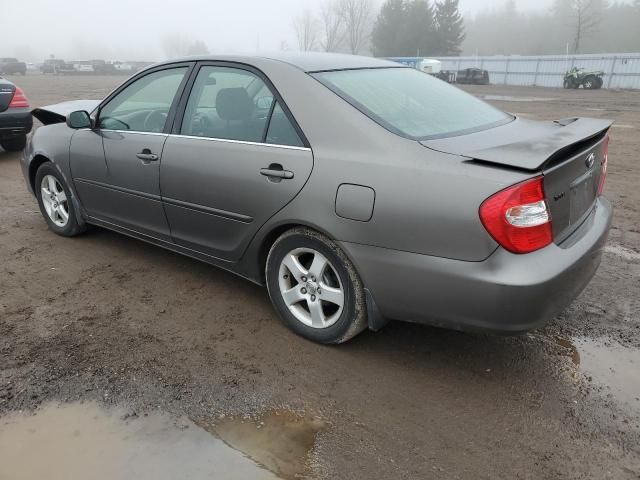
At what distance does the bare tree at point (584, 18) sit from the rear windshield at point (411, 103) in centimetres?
6107

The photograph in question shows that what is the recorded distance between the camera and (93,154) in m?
4.17

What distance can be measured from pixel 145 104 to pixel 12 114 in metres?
5.29

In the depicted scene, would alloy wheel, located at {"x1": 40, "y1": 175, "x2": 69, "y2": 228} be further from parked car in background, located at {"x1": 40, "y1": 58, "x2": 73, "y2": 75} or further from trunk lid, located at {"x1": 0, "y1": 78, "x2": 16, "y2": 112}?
parked car in background, located at {"x1": 40, "y1": 58, "x2": 73, "y2": 75}

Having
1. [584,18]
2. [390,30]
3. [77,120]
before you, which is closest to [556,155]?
[77,120]

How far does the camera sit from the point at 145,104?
3.96m

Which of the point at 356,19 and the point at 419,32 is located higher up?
the point at 356,19

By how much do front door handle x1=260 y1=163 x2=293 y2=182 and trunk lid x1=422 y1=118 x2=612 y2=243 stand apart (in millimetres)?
765

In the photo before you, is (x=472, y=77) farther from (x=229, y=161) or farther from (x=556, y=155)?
(x=556, y=155)

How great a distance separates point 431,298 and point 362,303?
1.42 ft

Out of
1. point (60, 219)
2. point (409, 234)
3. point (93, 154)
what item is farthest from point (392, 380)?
point (60, 219)

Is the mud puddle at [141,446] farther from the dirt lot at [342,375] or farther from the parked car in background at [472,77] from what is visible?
the parked car in background at [472,77]

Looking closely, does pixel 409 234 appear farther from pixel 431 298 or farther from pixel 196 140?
pixel 196 140

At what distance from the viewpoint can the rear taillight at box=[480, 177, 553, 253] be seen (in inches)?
91.9

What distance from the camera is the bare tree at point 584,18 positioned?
58794mm
